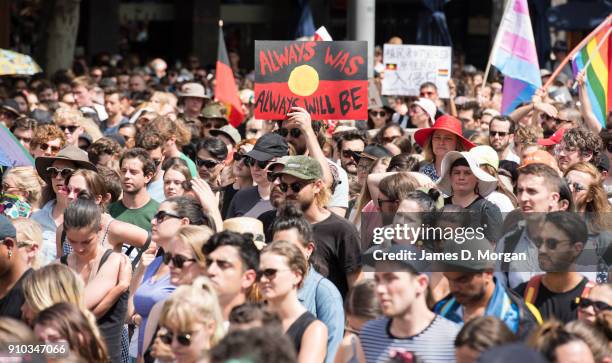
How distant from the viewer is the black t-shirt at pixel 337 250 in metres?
7.21

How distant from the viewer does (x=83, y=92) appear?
586 inches

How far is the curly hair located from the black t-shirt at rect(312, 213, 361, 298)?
2.30 m

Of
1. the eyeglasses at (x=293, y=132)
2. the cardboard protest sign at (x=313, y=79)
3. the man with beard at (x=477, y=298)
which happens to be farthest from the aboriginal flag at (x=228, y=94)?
the man with beard at (x=477, y=298)

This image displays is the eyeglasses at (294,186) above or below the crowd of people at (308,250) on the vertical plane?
above

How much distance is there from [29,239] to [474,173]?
2.43 meters

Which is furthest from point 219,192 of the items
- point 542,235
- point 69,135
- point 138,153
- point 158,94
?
point 158,94

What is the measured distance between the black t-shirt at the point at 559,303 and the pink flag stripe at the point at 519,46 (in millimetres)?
6917

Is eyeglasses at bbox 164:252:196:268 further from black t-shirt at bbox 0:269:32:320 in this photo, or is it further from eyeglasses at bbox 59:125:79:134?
eyeglasses at bbox 59:125:79:134

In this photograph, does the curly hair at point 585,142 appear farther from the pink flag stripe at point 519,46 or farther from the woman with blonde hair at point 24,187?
the pink flag stripe at point 519,46

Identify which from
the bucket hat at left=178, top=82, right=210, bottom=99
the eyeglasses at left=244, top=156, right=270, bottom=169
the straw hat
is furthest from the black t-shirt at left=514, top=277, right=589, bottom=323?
the bucket hat at left=178, top=82, right=210, bottom=99

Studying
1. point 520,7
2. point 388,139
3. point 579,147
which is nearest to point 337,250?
point 579,147

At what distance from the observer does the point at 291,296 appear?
595 centimetres

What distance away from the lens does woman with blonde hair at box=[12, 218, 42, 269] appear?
6.84 metres

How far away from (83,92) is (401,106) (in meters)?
3.51
